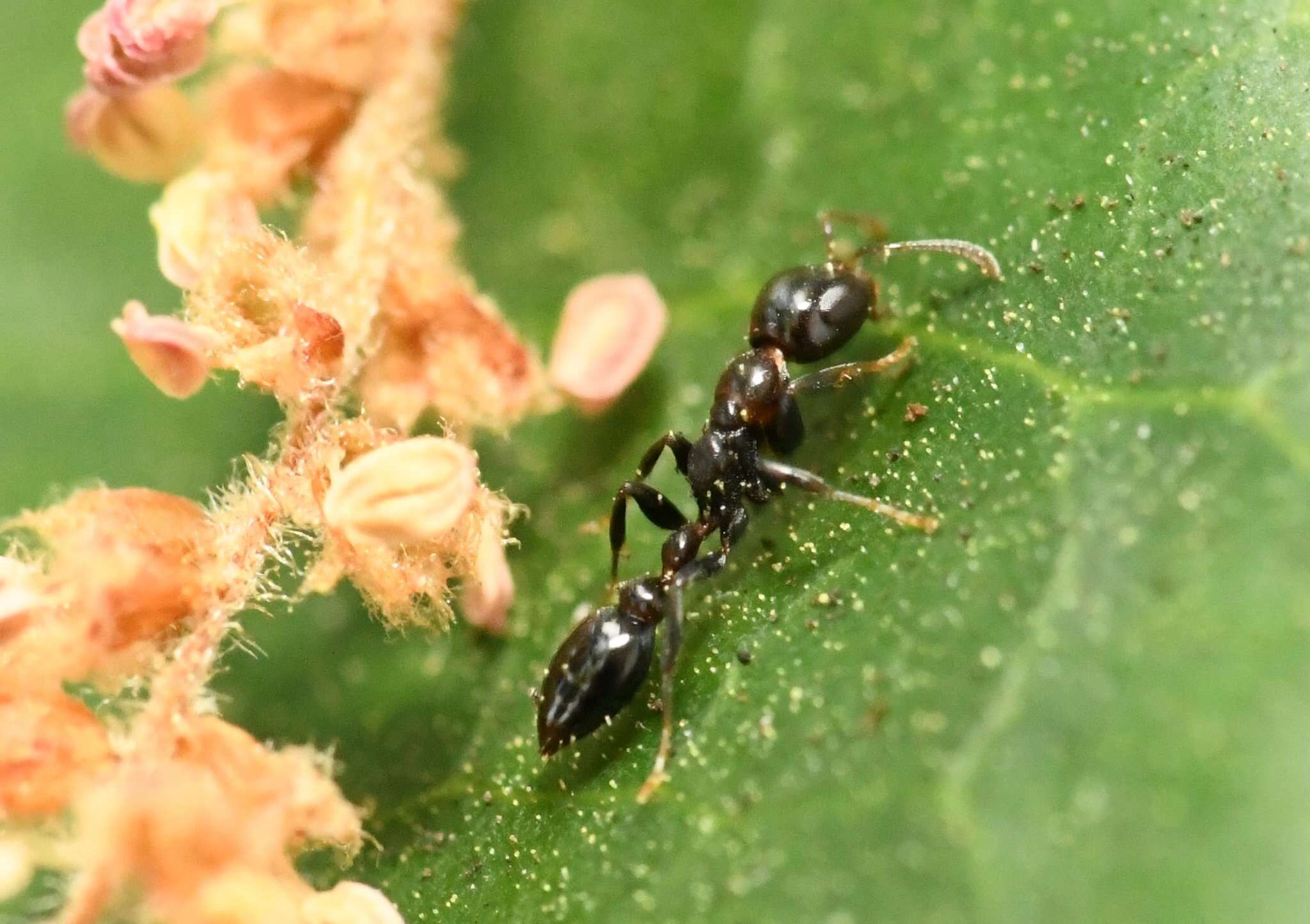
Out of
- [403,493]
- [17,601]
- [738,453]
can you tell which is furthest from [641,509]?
[17,601]

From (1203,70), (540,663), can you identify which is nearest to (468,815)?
(540,663)

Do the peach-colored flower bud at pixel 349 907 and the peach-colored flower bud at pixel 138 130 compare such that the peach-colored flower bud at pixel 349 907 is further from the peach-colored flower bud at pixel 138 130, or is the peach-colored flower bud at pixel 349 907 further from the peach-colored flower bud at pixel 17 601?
the peach-colored flower bud at pixel 138 130

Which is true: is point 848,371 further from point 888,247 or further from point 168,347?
point 168,347

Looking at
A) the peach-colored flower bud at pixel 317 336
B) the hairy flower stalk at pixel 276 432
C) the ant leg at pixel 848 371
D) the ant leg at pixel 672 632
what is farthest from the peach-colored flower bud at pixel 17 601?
the ant leg at pixel 848 371

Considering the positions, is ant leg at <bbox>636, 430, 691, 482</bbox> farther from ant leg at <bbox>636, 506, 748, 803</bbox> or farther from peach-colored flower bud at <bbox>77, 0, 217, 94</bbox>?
peach-colored flower bud at <bbox>77, 0, 217, 94</bbox>

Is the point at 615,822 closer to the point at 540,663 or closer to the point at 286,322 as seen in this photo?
the point at 540,663

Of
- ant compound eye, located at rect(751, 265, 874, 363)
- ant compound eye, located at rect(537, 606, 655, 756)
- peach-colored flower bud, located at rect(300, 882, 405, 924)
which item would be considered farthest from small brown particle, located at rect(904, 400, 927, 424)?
peach-colored flower bud, located at rect(300, 882, 405, 924)
